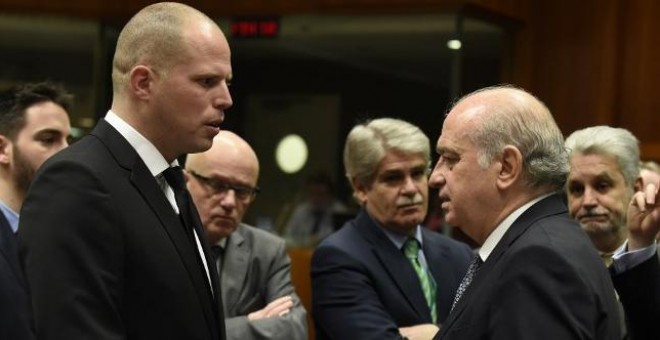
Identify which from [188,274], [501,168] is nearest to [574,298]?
[501,168]

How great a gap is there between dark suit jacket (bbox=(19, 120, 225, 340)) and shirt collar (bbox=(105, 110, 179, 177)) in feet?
0.08

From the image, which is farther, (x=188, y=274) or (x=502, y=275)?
(x=188, y=274)

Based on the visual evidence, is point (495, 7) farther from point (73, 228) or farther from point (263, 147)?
point (73, 228)

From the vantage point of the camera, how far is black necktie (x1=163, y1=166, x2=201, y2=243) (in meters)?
2.71

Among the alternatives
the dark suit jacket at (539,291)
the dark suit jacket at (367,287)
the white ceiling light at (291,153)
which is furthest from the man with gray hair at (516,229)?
the white ceiling light at (291,153)

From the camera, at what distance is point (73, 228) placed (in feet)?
7.97

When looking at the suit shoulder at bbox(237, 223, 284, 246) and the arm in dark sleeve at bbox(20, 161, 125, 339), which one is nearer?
the arm in dark sleeve at bbox(20, 161, 125, 339)

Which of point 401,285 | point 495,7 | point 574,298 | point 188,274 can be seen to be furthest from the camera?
point 495,7

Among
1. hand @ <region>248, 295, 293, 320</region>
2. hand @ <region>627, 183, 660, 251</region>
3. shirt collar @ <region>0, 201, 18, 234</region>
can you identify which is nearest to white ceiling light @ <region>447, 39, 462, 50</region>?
hand @ <region>248, 295, 293, 320</region>

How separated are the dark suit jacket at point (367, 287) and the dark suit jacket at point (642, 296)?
86cm

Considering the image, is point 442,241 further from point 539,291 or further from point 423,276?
point 539,291

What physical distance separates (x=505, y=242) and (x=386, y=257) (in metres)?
1.45

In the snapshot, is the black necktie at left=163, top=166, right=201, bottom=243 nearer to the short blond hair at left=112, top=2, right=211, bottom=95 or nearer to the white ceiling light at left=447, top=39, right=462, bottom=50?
the short blond hair at left=112, top=2, right=211, bottom=95

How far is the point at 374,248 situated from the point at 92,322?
1718 mm
